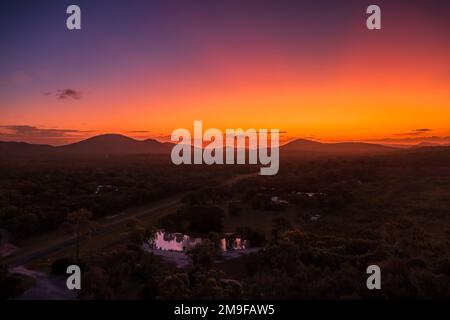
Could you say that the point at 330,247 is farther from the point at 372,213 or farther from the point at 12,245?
the point at 12,245

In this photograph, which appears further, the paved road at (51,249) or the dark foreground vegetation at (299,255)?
the paved road at (51,249)

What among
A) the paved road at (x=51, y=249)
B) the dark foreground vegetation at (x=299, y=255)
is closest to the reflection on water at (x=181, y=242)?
the dark foreground vegetation at (x=299, y=255)

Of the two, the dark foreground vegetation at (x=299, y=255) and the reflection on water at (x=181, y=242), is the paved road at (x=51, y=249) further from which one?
the reflection on water at (x=181, y=242)

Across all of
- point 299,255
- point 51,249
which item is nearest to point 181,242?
point 51,249

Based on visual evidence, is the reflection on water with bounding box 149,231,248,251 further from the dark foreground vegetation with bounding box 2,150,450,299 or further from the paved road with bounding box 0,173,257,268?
the paved road with bounding box 0,173,257,268

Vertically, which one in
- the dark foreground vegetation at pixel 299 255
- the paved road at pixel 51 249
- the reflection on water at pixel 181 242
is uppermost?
the dark foreground vegetation at pixel 299 255
